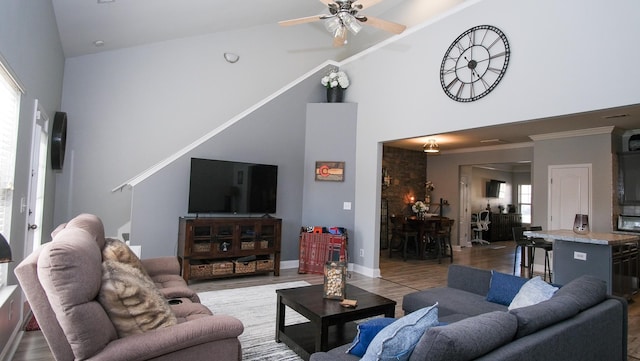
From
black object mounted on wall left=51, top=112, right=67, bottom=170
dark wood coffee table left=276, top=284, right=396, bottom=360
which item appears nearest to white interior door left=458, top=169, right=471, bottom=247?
dark wood coffee table left=276, top=284, right=396, bottom=360

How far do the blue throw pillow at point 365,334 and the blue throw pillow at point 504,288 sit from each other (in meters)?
1.59

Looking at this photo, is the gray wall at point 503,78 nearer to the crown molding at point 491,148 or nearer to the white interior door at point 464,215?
the crown molding at point 491,148

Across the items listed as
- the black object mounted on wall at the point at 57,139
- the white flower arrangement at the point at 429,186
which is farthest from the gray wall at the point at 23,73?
the white flower arrangement at the point at 429,186

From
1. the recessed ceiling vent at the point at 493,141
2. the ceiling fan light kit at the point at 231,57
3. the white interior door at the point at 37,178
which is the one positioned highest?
the ceiling fan light kit at the point at 231,57

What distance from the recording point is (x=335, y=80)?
6.29m

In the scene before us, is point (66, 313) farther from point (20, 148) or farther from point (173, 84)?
point (173, 84)

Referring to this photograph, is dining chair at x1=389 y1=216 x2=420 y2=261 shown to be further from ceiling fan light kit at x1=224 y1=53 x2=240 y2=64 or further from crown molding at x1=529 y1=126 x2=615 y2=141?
ceiling fan light kit at x1=224 y1=53 x2=240 y2=64

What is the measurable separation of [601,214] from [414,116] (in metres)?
3.96

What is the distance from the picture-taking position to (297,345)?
269cm

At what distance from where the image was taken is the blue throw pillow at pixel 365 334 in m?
1.71

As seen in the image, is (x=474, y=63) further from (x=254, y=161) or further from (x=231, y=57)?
(x=231, y=57)

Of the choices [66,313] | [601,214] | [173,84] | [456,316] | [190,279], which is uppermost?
[173,84]

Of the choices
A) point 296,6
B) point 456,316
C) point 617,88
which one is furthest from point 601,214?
point 296,6

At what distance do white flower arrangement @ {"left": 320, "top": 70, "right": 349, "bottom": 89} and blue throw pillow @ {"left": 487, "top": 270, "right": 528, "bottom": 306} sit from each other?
4309 millimetres
